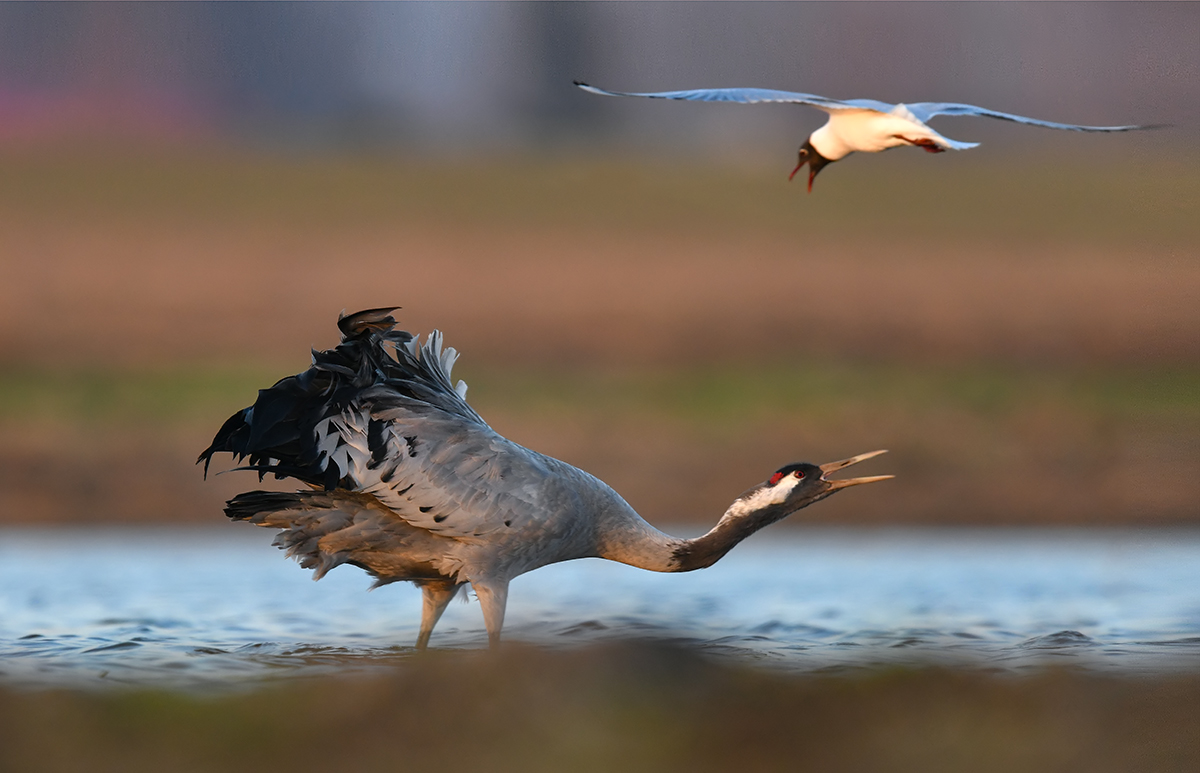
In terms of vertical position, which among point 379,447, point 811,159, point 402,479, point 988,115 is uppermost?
point 811,159

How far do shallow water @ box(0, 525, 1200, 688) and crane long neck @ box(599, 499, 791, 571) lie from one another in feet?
1.08

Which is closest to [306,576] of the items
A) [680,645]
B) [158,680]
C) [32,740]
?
[158,680]

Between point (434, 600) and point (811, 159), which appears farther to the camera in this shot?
point (811, 159)

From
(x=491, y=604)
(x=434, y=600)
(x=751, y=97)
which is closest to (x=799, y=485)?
(x=491, y=604)

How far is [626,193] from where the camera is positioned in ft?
83.8

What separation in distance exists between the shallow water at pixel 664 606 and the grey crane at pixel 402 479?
39cm

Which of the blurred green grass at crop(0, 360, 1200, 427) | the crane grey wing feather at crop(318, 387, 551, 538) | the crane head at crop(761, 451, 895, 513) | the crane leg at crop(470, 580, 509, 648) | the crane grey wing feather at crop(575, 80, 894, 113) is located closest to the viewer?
the crane grey wing feather at crop(575, 80, 894, 113)

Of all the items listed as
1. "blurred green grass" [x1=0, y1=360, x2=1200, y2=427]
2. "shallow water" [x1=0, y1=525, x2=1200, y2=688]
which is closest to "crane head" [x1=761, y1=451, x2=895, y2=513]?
"shallow water" [x1=0, y1=525, x2=1200, y2=688]

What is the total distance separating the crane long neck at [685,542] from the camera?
743 cm

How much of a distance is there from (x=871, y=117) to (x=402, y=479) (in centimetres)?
240

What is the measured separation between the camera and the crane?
20.8 feet

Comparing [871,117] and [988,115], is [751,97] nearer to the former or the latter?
[871,117]

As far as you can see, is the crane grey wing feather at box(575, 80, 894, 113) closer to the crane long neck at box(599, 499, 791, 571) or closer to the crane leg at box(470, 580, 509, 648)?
the crane long neck at box(599, 499, 791, 571)

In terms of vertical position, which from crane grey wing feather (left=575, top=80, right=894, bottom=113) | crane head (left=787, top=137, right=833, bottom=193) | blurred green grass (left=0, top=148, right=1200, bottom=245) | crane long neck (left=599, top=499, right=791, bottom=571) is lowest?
crane long neck (left=599, top=499, right=791, bottom=571)
